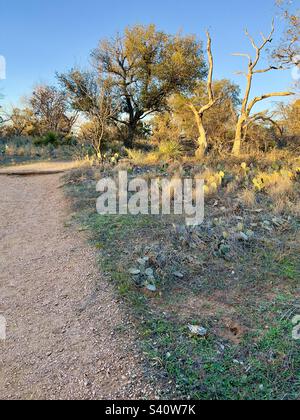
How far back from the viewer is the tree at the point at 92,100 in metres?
10.3

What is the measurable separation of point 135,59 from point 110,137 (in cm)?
351

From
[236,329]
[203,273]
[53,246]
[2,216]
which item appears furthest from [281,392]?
[2,216]

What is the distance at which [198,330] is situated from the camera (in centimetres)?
234

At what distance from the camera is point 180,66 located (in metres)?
13.5

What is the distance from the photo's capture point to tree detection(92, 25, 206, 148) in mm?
13711

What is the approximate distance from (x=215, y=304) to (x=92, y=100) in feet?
32.2

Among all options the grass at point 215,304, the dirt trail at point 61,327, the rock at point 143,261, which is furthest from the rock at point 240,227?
the dirt trail at point 61,327

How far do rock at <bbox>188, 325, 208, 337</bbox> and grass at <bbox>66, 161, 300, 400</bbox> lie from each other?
0.04 m

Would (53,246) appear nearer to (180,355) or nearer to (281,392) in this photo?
(180,355)

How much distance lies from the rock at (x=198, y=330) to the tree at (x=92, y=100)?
7323mm

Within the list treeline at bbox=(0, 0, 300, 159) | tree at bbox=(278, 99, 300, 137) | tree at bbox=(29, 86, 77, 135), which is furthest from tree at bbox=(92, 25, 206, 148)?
tree at bbox=(29, 86, 77, 135)

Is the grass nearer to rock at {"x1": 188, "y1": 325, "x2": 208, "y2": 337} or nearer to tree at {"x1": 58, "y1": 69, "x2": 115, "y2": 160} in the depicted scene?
rock at {"x1": 188, "y1": 325, "x2": 208, "y2": 337}

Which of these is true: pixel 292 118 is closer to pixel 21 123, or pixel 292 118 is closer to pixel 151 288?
pixel 151 288
